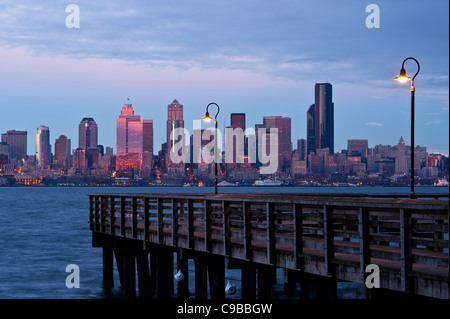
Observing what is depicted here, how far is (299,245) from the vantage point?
49.7 feet

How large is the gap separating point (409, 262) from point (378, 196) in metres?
15.0

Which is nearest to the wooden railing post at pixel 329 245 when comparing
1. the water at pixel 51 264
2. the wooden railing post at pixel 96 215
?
the water at pixel 51 264

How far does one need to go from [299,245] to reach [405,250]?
3361 mm

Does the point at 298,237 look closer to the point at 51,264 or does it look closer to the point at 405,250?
the point at 405,250

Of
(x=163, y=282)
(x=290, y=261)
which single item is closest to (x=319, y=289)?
(x=290, y=261)

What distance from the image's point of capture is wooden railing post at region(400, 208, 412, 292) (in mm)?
12117

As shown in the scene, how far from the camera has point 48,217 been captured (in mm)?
110562

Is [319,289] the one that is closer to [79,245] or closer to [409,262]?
[409,262]

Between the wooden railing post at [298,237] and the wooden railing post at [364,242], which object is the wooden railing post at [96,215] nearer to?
the wooden railing post at [298,237]

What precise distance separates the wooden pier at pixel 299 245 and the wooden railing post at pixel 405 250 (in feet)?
0.06

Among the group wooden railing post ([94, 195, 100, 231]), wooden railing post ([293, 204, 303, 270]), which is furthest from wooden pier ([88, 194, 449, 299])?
wooden railing post ([94, 195, 100, 231])

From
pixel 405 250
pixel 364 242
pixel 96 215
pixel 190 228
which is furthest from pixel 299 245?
pixel 96 215

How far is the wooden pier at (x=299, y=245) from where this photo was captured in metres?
12.2

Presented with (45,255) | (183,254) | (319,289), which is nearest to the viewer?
(319,289)
